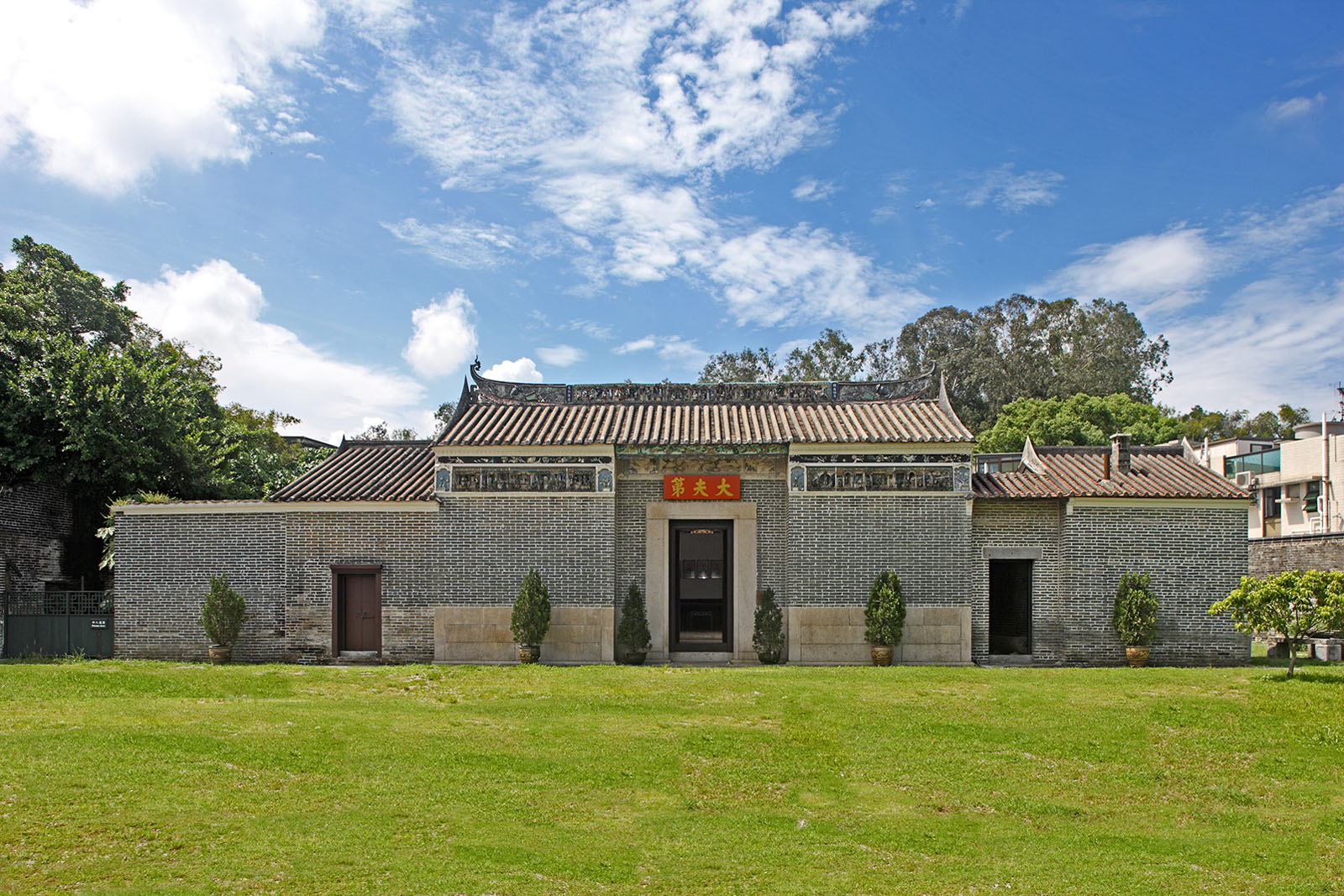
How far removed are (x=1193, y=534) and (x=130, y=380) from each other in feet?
69.4

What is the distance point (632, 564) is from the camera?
1567 cm

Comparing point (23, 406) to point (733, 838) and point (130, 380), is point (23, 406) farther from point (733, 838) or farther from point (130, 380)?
point (733, 838)

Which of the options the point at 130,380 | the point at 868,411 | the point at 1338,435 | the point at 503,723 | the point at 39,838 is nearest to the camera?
the point at 39,838

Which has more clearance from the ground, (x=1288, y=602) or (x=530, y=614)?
(x=1288, y=602)

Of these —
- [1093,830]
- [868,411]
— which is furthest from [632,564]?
[1093,830]

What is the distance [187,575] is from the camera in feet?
51.9

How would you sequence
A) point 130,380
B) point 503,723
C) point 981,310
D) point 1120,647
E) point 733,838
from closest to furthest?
1. point 733,838
2. point 503,723
3. point 1120,647
4. point 130,380
5. point 981,310

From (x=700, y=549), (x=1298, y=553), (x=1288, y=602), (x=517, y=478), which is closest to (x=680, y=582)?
(x=700, y=549)

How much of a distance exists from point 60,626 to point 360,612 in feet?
19.0

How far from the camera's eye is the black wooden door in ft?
51.5

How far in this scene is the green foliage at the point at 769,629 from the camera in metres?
15.0

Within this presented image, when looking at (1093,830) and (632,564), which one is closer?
(1093,830)

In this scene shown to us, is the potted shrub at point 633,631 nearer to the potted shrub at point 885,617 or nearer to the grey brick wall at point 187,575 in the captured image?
the potted shrub at point 885,617

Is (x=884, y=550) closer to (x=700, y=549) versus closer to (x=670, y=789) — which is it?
(x=700, y=549)
